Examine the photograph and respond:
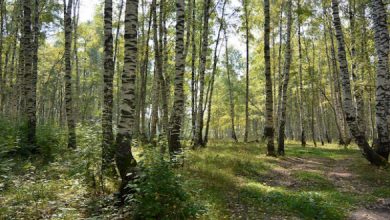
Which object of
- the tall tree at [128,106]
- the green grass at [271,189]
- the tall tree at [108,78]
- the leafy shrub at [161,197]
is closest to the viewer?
the leafy shrub at [161,197]

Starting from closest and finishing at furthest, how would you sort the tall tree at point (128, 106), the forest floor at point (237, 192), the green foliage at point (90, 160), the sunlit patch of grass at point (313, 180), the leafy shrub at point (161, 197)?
the leafy shrub at point (161, 197), the forest floor at point (237, 192), the tall tree at point (128, 106), the green foliage at point (90, 160), the sunlit patch of grass at point (313, 180)

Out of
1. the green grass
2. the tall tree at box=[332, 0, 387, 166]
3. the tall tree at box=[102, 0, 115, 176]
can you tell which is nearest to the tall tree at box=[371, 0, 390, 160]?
the tall tree at box=[332, 0, 387, 166]

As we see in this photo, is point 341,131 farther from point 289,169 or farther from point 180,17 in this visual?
point 180,17

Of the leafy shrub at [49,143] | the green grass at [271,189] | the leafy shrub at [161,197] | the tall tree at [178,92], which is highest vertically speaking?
the tall tree at [178,92]

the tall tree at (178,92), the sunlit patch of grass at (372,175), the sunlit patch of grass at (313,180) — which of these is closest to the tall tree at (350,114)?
the sunlit patch of grass at (372,175)

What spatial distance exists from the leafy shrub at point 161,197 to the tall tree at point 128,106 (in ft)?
3.98

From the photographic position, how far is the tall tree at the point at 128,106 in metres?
8.19

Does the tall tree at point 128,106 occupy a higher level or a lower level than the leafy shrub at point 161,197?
higher

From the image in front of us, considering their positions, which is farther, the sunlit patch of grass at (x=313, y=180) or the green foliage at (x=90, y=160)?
the sunlit patch of grass at (x=313, y=180)

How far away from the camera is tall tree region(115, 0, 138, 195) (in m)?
8.19

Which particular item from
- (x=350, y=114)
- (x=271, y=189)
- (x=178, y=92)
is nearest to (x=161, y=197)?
(x=271, y=189)

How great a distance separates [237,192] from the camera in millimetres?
9922

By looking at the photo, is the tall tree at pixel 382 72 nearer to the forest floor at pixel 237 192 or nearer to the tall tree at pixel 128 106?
the forest floor at pixel 237 192

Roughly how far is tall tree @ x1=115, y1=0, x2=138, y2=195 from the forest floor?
98cm
